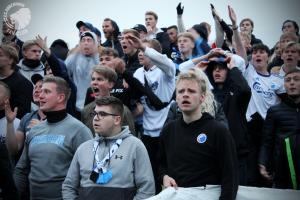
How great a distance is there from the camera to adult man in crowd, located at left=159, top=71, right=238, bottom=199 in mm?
3982

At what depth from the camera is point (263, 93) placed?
6.79 m

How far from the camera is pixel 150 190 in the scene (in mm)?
4391

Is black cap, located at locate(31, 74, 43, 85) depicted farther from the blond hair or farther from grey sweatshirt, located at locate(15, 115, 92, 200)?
the blond hair

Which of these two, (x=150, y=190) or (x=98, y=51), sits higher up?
(x=98, y=51)

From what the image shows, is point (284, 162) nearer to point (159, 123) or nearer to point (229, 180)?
point (229, 180)

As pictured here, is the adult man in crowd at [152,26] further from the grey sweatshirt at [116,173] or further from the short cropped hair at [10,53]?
the grey sweatshirt at [116,173]

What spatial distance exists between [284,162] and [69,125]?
2.19 m

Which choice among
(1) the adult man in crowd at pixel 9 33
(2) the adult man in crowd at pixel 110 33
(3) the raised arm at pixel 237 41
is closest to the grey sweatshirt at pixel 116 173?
(3) the raised arm at pixel 237 41

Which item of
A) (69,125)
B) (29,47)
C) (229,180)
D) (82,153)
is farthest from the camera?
(29,47)

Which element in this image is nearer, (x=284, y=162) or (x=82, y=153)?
(x=82, y=153)

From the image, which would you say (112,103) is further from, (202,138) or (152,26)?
(152,26)

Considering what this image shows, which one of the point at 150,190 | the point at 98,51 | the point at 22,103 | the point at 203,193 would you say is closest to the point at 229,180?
the point at 203,193

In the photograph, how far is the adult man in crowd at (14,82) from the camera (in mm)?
6430

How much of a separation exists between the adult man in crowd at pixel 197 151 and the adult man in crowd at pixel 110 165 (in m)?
0.25
